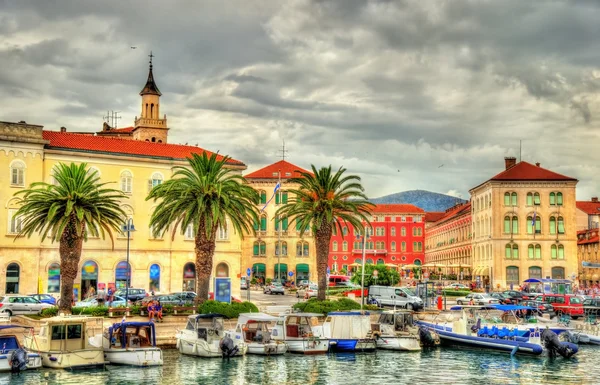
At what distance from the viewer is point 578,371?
41.0 metres

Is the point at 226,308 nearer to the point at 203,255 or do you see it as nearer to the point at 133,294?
the point at 203,255

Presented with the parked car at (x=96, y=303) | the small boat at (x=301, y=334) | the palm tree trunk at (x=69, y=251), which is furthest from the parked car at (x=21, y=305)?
the small boat at (x=301, y=334)

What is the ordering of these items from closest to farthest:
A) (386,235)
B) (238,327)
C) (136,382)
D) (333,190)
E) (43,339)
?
(136,382)
(43,339)
(238,327)
(333,190)
(386,235)

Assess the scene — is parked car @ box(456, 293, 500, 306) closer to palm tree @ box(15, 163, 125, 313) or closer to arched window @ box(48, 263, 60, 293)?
palm tree @ box(15, 163, 125, 313)

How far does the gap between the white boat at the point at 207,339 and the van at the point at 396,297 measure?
2070cm

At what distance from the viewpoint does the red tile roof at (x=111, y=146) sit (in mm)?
75125

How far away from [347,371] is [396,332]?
10.2 metres

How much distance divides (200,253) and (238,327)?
9.74 metres

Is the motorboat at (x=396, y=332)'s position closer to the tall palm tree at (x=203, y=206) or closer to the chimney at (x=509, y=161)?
the tall palm tree at (x=203, y=206)

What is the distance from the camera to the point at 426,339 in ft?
166

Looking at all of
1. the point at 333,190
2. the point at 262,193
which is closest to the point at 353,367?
the point at 333,190

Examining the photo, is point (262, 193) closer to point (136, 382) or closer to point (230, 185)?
point (230, 185)

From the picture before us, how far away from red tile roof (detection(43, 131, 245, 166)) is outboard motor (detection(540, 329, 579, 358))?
40.1 metres

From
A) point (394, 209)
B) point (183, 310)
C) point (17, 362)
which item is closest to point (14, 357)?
point (17, 362)
